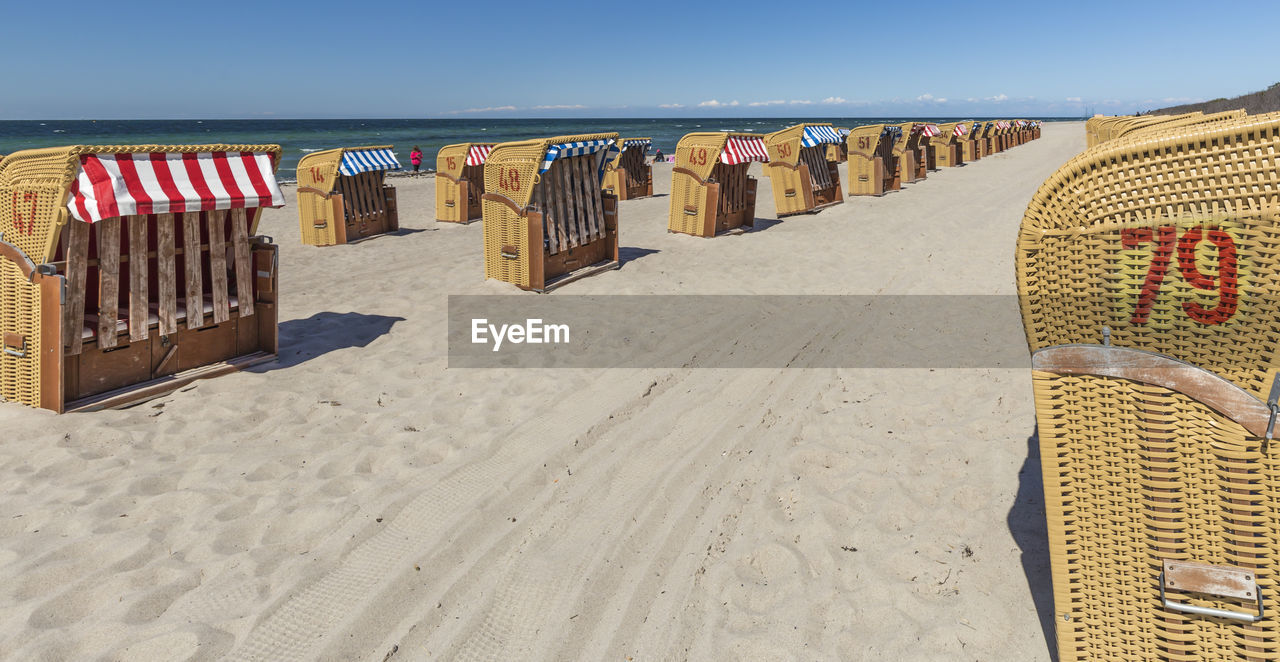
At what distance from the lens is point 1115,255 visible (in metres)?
2.24

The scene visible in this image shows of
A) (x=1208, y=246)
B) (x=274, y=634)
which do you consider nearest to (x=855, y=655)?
(x=1208, y=246)

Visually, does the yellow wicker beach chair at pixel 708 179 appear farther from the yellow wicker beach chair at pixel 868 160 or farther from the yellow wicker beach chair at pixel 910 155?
the yellow wicker beach chair at pixel 910 155

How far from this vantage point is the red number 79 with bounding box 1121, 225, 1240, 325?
210cm

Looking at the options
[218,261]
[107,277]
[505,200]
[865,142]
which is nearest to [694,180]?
[505,200]

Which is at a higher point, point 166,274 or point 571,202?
point 571,202

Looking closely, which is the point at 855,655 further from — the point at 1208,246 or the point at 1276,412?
the point at 1208,246

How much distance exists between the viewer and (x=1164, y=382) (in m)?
2.24

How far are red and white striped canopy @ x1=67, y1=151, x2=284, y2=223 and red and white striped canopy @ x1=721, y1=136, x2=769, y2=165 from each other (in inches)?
319

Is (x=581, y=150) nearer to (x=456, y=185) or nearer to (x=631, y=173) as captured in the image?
(x=456, y=185)

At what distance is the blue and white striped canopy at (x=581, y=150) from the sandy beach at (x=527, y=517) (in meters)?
2.91

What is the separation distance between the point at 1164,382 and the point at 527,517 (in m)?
2.92

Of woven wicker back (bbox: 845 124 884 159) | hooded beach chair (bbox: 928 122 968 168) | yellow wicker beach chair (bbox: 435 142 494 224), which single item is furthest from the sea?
hooded beach chair (bbox: 928 122 968 168)

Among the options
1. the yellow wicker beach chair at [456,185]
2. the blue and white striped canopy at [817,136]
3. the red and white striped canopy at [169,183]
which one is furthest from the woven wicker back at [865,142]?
the red and white striped canopy at [169,183]

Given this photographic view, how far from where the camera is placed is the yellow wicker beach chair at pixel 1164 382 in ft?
6.88
